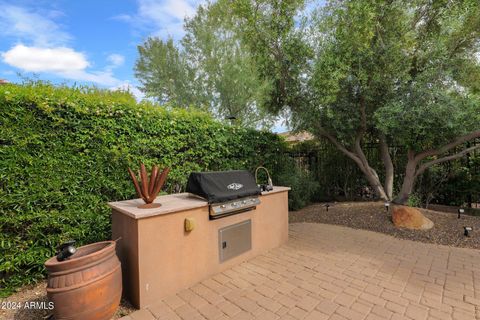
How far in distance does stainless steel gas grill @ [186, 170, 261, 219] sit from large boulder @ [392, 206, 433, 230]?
131 inches

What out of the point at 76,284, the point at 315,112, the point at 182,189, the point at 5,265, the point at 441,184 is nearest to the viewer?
the point at 76,284

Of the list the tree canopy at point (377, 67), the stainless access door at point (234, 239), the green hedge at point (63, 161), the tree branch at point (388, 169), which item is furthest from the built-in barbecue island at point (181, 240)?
the tree branch at point (388, 169)

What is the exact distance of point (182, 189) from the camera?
4285 millimetres

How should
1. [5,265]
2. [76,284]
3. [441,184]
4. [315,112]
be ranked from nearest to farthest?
[76,284] < [5,265] < [315,112] < [441,184]

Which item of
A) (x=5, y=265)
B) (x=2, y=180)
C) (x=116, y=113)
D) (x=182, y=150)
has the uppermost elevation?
(x=116, y=113)

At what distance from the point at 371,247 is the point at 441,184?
13.5 ft

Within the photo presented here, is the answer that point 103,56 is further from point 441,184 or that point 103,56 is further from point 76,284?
point 441,184

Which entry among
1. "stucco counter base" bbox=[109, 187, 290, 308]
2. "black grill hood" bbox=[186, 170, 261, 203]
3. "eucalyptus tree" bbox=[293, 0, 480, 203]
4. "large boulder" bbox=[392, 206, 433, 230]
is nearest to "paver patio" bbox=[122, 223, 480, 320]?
"stucco counter base" bbox=[109, 187, 290, 308]

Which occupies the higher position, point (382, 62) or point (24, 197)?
point (382, 62)

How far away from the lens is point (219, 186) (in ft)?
10.1

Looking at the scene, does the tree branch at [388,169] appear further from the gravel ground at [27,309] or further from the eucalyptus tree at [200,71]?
the gravel ground at [27,309]

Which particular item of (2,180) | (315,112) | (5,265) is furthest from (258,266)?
(315,112)

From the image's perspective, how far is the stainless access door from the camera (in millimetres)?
3117

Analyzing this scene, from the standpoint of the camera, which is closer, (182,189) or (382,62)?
(182,189)
